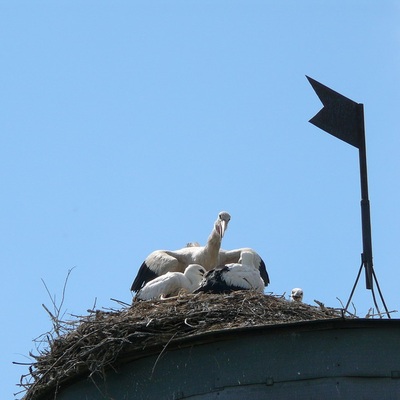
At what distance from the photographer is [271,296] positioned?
12.3 m

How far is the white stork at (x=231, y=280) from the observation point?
14125 mm

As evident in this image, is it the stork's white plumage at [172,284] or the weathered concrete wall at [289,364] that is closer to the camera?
the weathered concrete wall at [289,364]

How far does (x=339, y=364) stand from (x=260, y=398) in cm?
73

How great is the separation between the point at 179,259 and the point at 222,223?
0.83 metres

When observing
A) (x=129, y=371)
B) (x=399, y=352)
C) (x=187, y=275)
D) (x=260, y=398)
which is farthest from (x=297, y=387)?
(x=187, y=275)

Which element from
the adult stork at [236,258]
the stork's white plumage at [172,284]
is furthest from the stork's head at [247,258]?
the stork's white plumage at [172,284]

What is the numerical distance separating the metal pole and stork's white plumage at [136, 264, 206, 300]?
3982 mm

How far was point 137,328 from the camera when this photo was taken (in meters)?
10.8

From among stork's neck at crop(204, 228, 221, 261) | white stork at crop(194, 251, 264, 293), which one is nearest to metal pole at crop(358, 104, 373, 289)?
white stork at crop(194, 251, 264, 293)

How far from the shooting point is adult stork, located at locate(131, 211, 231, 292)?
16922mm

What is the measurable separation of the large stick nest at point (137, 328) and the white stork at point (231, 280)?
6.56 feet

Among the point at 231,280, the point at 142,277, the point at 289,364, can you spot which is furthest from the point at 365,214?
the point at 142,277

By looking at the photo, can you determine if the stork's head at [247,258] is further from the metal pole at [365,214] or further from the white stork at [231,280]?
the metal pole at [365,214]

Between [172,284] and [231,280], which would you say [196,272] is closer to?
[172,284]
